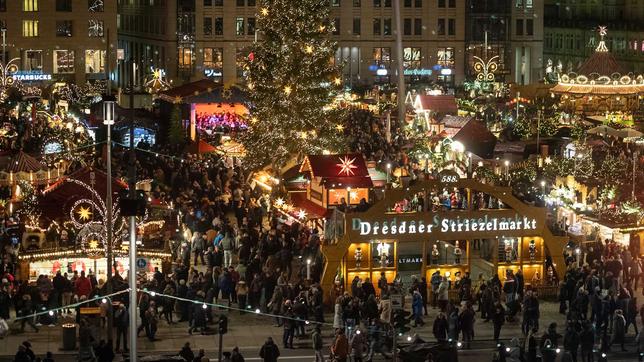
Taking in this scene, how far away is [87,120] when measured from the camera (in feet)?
200

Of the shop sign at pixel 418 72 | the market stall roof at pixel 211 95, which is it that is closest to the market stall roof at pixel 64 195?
the market stall roof at pixel 211 95

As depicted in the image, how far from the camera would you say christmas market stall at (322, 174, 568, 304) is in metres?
31.2

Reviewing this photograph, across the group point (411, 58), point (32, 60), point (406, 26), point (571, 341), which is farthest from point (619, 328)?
point (406, 26)

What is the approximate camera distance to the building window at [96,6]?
9306 cm

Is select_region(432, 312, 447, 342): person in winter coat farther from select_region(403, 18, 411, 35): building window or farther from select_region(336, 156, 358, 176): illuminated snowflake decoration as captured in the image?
select_region(403, 18, 411, 35): building window

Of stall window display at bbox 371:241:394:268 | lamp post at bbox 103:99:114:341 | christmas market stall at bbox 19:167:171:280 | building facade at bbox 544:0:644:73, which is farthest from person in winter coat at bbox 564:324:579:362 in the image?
building facade at bbox 544:0:644:73

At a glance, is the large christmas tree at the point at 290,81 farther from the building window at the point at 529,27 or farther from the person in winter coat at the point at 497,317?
the building window at the point at 529,27

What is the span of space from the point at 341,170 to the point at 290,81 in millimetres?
8001

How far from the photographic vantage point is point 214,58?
96.0 m

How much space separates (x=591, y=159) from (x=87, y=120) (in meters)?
27.2

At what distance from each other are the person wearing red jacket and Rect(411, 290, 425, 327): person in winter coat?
724cm

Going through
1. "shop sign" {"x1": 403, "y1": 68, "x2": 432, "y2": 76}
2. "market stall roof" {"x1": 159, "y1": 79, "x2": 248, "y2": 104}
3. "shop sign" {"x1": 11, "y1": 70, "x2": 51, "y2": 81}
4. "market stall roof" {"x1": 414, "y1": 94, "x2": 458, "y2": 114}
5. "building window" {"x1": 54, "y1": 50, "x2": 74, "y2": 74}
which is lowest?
"market stall roof" {"x1": 414, "y1": 94, "x2": 458, "y2": 114}

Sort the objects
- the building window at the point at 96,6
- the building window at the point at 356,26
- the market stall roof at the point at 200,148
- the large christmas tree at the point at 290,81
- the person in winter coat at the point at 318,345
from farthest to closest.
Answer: the building window at the point at 356,26 < the building window at the point at 96,6 < the market stall roof at the point at 200,148 < the large christmas tree at the point at 290,81 < the person in winter coat at the point at 318,345

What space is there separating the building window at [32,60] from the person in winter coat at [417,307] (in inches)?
2613
